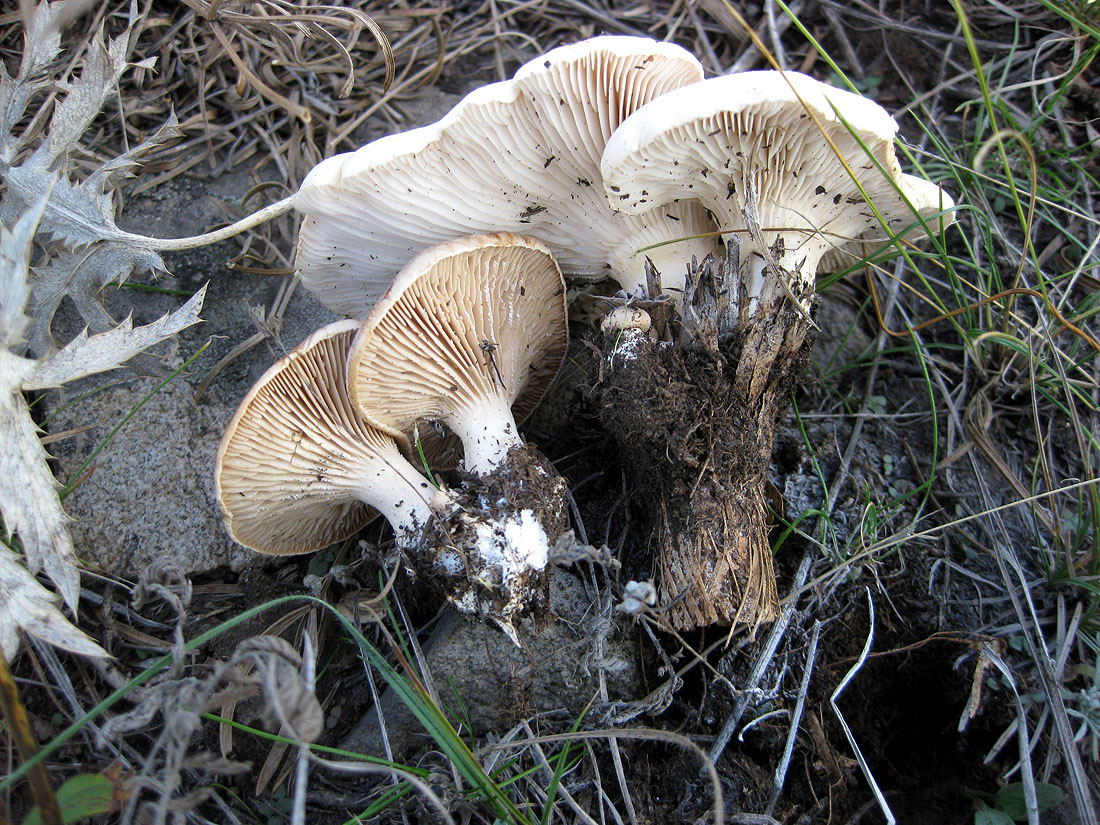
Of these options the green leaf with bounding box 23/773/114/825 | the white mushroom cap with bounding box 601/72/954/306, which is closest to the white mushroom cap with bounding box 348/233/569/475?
the white mushroom cap with bounding box 601/72/954/306

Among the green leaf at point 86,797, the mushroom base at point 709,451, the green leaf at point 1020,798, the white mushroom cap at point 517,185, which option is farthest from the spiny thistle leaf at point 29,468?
the green leaf at point 1020,798

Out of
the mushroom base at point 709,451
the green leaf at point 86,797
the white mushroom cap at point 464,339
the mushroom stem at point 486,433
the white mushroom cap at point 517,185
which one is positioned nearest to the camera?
the green leaf at point 86,797

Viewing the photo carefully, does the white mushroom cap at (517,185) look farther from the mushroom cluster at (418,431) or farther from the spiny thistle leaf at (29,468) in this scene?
the spiny thistle leaf at (29,468)

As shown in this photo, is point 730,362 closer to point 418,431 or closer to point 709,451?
point 709,451

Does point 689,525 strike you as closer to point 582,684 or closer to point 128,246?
point 582,684

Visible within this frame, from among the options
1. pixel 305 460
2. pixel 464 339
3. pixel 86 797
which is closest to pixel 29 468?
pixel 305 460

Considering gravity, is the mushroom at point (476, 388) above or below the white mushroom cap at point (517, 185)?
below

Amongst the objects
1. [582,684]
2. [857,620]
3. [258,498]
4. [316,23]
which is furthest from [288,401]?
[857,620]
